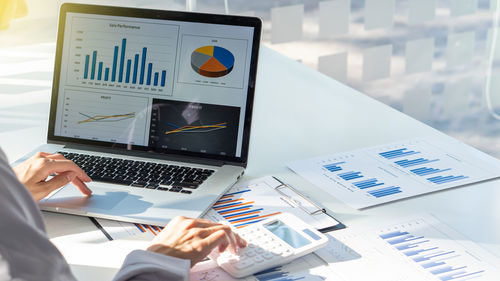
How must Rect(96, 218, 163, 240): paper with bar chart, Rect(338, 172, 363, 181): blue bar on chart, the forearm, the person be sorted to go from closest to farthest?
the person < the forearm < Rect(96, 218, 163, 240): paper with bar chart < Rect(338, 172, 363, 181): blue bar on chart

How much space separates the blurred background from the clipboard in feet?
2.29

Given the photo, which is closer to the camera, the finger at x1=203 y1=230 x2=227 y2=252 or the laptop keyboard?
the finger at x1=203 y1=230 x2=227 y2=252

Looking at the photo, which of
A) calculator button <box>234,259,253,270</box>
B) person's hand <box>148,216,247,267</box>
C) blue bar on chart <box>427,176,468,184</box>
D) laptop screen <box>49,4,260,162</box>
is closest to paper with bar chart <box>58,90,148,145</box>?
laptop screen <box>49,4,260,162</box>

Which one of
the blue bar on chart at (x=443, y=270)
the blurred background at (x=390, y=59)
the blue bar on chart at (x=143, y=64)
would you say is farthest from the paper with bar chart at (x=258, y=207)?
the blurred background at (x=390, y=59)

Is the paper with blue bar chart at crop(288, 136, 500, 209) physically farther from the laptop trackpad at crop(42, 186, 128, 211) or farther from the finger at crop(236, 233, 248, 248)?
the laptop trackpad at crop(42, 186, 128, 211)

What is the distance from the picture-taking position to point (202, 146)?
142 centimetres

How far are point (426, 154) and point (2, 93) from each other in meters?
1.25

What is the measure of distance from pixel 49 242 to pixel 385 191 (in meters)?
0.77

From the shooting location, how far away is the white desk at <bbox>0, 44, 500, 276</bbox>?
1228mm

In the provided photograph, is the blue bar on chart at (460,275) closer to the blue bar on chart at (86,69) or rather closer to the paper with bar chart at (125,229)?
the paper with bar chart at (125,229)

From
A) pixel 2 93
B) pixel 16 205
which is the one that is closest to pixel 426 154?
pixel 16 205

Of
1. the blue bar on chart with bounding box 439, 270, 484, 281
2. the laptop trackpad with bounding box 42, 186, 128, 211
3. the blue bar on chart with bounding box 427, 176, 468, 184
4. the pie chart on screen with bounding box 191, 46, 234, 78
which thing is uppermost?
the pie chart on screen with bounding box 191, 46, 234, 78

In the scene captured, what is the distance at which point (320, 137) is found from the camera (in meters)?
1.64

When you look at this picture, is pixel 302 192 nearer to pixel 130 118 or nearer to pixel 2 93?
pixel 130 118
